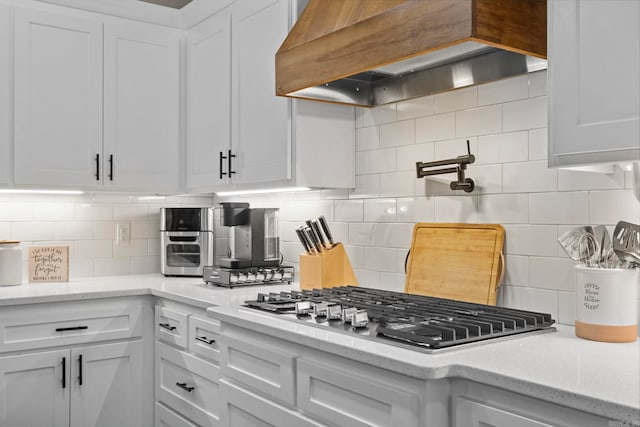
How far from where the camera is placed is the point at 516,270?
208 centimetres

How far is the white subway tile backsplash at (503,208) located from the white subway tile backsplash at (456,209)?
0.03 metres

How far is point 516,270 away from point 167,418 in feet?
5.82

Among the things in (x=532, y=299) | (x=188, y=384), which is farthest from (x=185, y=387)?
(x=532, y=299)

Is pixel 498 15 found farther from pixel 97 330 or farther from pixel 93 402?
pixel 93 402

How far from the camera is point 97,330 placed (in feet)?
9.32

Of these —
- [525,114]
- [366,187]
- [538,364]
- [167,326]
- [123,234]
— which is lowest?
[167,326]

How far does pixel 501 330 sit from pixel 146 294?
1.90 m

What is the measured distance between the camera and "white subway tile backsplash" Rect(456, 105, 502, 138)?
2.16 metres

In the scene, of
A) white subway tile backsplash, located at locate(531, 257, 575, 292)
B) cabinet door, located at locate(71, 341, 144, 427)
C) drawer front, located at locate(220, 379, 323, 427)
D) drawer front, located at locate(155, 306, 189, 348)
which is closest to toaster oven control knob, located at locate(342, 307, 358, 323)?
drawer front, located at locate(220, 379, 323, 427)

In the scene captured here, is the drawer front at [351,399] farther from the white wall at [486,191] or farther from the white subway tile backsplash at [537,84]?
the white subway tile backsplash at [537,84]

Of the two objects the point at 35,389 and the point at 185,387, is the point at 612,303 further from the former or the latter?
the point at 35,389

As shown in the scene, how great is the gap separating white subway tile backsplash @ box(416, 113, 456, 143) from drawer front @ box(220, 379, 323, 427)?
3.98ft

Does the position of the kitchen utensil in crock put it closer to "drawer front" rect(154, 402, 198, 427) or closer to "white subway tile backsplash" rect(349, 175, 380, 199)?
"white subway tile backsplash" rect(349, 175, 380, 199)

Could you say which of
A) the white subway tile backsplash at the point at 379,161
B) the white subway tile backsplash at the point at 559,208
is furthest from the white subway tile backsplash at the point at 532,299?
the white subway tile backsplash at the point at 379,161
